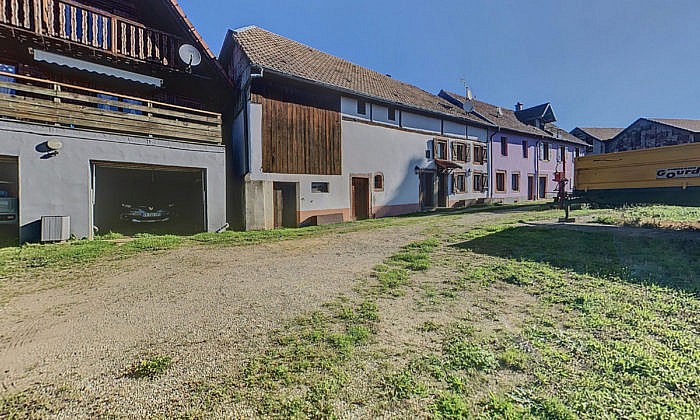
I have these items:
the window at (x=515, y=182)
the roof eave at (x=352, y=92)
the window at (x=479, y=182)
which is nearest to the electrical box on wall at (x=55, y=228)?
the roof eave at (x=352, y=92)

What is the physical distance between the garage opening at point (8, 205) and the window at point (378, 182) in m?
12.8

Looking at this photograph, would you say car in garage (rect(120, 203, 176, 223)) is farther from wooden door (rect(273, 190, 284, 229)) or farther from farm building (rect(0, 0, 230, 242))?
wooden door (rect(273, 190, 284, 229))

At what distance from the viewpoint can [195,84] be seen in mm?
13859

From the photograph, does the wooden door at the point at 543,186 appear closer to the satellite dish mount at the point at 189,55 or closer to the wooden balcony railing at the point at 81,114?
the wooden balcony railing at the point at 81,114

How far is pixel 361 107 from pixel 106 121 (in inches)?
410

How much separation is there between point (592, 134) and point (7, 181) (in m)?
56.7

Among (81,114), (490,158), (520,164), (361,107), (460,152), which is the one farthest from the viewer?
(520,164)

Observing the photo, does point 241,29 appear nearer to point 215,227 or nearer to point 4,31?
point 4,31

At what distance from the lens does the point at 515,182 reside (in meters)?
26.0

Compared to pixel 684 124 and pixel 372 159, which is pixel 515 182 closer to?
pixel 372 159

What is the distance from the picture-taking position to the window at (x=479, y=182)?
2262 cm

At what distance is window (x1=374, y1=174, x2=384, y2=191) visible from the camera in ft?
54.4

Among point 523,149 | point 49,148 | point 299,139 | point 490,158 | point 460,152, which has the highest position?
point 523,149

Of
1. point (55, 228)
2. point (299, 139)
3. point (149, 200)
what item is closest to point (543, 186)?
point (299, 139)
